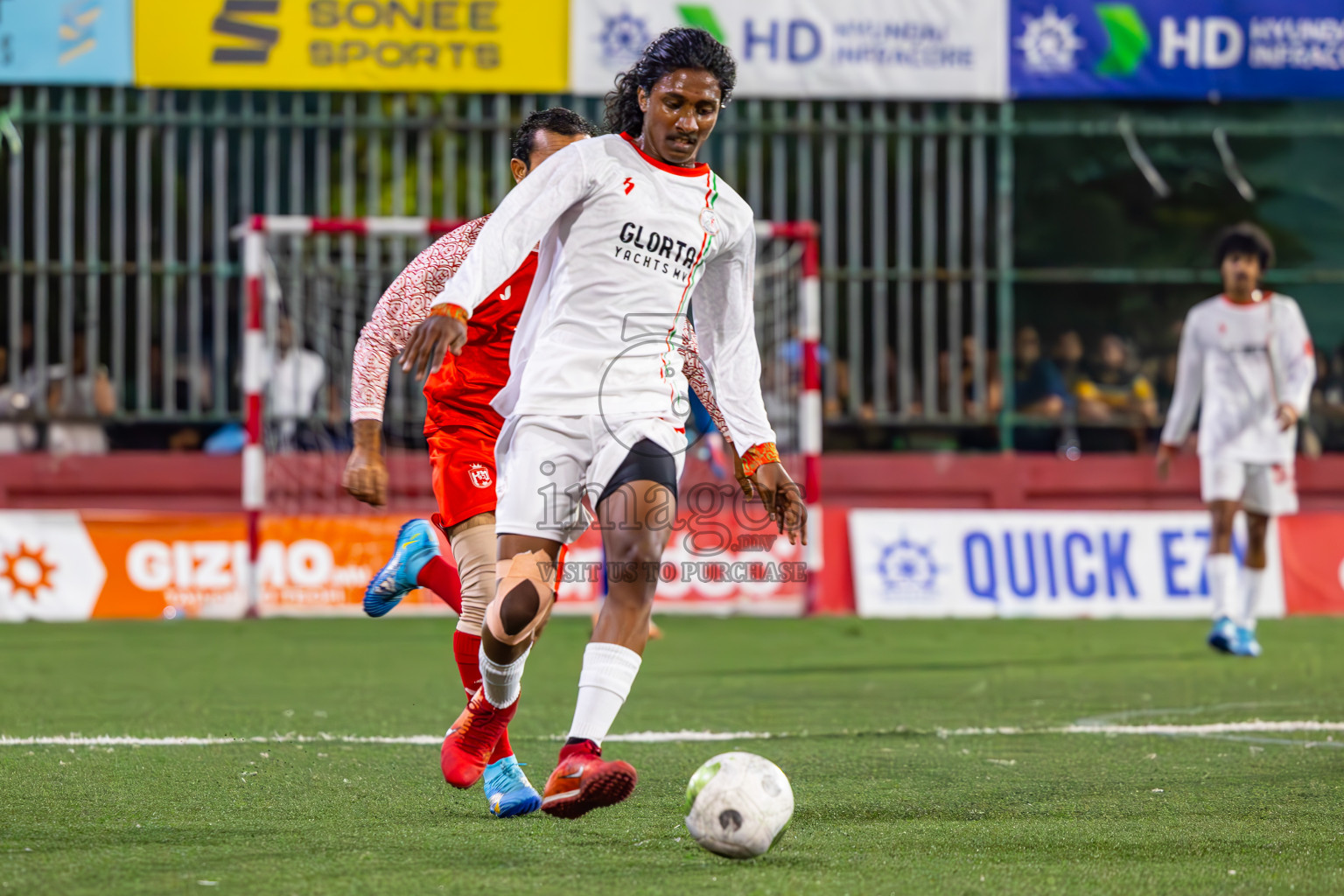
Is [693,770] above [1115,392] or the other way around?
the other way around

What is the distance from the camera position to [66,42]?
46.8 ft

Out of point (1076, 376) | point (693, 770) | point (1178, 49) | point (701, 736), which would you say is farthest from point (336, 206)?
point (693, 770)

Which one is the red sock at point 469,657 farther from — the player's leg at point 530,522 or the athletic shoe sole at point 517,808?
the player's leg at point 530,522

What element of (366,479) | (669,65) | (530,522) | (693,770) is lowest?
(693,770)

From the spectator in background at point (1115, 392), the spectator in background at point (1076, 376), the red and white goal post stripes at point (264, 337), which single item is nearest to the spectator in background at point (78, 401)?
the red and white goal post stripes at point (264, 337)

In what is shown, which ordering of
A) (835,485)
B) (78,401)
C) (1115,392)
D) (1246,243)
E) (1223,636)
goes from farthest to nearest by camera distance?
(1115,392) → (835,485) → (78,401) → (1246,243) → (1223,636)

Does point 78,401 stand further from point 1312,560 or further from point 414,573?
point 1312,560

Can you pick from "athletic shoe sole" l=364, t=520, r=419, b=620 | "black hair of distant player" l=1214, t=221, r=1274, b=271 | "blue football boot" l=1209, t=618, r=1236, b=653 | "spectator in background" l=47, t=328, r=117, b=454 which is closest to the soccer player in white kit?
"athletic shoe sole" l=364, t=520, r=419, b=620

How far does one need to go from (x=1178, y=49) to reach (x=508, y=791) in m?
11.6

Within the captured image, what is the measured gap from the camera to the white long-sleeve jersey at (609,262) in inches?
188

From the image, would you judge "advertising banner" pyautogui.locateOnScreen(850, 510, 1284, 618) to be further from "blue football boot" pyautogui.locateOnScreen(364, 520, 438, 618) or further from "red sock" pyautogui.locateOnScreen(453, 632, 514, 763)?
"red sock" pyautogui.locateOnScreen(453, 632, 514, 763)

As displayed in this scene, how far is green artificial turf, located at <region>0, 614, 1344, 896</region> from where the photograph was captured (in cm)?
412

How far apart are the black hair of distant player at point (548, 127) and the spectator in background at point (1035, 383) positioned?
973cm

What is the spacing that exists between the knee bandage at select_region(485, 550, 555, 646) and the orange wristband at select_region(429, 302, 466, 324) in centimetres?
72
